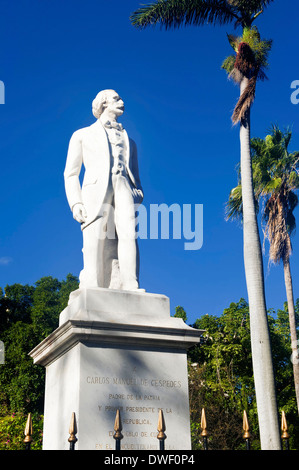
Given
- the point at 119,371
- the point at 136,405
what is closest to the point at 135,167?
the point at 119,371

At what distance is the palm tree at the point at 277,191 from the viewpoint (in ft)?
81.9

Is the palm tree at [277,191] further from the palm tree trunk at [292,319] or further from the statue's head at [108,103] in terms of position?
the statue's head at [108,103]

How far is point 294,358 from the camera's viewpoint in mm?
23062

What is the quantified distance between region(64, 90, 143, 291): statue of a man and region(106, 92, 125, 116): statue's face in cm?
1

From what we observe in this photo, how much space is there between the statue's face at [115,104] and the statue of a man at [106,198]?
1 centimetres

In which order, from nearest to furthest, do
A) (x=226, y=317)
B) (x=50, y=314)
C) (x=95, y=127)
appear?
1. (x=95, y=127)
2. (x=226, y=317)
3. (x=50, y=314)

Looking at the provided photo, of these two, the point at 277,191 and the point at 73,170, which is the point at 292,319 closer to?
the point at 277,191

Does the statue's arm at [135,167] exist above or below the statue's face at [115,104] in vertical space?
below

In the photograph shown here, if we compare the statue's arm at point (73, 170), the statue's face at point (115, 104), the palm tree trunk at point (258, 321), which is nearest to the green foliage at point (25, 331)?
the palm tree trunk at point (258, 321)

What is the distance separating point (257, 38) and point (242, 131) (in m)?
3.07

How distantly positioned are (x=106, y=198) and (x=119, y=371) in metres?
2.40

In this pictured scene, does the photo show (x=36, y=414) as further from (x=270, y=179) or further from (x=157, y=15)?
(x=157, y=15)

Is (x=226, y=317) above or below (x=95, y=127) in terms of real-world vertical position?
above
